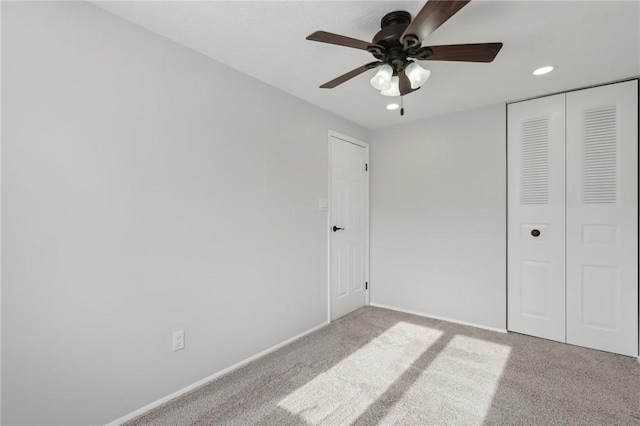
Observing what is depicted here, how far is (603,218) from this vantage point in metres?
2.63

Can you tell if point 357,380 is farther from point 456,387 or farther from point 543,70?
point 543,70

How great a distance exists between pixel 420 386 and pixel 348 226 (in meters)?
1.90

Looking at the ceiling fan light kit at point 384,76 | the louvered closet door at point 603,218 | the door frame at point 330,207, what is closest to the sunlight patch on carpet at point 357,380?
the door frame at point 330,207

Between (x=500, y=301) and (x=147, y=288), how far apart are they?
322 centimetres

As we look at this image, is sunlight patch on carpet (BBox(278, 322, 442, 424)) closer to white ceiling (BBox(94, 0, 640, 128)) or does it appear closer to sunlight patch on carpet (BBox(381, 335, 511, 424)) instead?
sunlight patch on carpet (BBox(381, 335, 511, 424))

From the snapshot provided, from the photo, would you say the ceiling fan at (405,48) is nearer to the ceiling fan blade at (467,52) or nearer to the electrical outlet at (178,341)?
the ceiling fan blade at (467,52)

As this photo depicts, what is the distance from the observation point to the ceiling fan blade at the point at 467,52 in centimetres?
154

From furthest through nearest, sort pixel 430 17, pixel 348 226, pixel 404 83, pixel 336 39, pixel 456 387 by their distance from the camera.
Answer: pixel 348 226
pixel 456 387
pixel 404 83
pixel 336 39
pixel 430 17

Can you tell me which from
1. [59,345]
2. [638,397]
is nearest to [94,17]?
[59,345]

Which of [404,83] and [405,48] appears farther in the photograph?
[404,83]

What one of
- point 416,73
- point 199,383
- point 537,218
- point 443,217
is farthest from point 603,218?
point 199,383

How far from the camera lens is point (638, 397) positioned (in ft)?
6.52

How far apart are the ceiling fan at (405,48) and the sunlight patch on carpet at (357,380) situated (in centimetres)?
201

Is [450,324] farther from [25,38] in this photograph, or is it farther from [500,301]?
[25,38]
